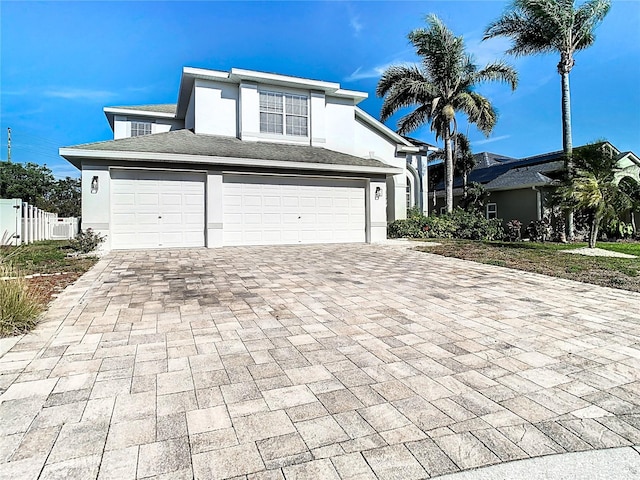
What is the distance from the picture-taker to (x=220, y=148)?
11961 millimetres

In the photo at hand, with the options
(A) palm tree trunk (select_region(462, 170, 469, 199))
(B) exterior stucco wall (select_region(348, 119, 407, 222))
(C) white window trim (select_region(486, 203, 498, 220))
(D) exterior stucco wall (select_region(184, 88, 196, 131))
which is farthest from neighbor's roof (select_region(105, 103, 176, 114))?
(C) white window trim (select_region(486, 203, 498, 220))

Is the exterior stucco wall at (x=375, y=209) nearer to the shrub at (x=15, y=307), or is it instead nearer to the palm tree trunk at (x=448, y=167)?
the palm tree trunk at (x=448, y=167)

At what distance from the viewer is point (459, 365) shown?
9.96 ft

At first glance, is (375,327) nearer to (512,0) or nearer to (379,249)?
(379,249)

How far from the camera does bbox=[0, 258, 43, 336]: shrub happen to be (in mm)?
3678

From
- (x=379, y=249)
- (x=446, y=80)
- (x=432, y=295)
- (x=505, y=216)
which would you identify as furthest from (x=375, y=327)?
(x=505, y=216)

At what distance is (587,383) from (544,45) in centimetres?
1805

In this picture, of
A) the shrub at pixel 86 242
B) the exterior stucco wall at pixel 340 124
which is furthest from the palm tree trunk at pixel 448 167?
the shrub at pixel 86 242

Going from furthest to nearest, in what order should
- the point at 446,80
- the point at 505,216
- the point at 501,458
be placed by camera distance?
the point at 505,216 → the point at 446,80 → the point at 501,458

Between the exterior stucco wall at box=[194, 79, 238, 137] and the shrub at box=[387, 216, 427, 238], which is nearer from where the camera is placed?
the exterior stucco wall at box=[194, 79, 238, 137]

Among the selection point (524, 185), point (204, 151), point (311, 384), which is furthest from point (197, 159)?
point (524, 185)

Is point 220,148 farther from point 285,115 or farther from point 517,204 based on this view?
point 517,204

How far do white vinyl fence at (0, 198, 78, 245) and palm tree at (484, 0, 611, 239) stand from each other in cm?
2037

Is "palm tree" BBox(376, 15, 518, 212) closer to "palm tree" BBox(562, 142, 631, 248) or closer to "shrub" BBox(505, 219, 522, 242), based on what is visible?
"shrub" BBox(505, 219, 522, 242)
